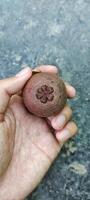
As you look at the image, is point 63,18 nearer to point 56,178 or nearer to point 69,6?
point 69,6

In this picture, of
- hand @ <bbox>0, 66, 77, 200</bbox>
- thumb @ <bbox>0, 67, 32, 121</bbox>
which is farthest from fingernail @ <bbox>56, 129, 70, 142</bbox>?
thumb @ <bbox>0, 67, 32, 121</bbox>

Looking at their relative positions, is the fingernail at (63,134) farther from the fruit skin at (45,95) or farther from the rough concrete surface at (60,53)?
the rough concrete surface at (60,53)

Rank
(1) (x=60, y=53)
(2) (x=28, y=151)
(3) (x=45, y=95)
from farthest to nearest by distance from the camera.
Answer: (1) (x=60, y=53)
(2) (x=28, y=151)
(3) (x=45, y=95)

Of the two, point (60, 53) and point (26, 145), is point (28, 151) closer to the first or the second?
point (26, 145)

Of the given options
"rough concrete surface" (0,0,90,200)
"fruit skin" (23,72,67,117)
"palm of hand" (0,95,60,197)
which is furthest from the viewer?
"rough concrete surface" (0,0,90,200)

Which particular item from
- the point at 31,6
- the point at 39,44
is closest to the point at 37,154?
the point at 39,44

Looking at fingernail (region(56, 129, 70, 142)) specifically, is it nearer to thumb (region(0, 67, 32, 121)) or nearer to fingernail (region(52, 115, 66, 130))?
fingernail (region(52, 115, 66, 130))

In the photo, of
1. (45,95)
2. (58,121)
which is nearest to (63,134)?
(58,121)
